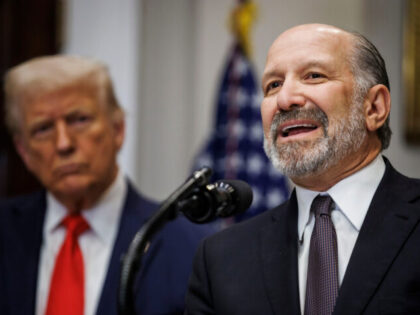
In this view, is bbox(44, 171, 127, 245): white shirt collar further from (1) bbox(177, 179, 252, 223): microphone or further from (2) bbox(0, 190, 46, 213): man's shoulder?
(1) bbox(177, 179, 252, 223): microphone

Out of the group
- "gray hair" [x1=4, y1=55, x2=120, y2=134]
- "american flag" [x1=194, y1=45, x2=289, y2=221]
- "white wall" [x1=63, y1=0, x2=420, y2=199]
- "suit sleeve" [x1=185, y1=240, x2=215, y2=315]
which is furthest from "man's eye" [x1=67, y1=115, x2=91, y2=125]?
"white wall" [x1=63, y1=0, x2=420, y2=199]

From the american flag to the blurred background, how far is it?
0.24 metres

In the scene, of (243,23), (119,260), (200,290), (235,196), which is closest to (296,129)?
(235,196)

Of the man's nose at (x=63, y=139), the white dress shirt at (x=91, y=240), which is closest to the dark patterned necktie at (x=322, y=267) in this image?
the white dress shirt at (x=91, y=240)

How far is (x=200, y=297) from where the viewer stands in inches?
60.8

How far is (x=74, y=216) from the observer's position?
7.82 ft

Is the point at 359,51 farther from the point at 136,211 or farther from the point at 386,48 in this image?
the point at 386,48

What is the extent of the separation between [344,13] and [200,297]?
3160 millimetres

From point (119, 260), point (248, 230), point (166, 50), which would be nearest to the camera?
point (248, 230)

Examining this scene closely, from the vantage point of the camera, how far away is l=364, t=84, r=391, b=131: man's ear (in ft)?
4.89

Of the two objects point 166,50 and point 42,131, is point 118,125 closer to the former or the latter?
point 42,131

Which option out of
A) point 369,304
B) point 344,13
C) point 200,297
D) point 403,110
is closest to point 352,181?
point 369,304

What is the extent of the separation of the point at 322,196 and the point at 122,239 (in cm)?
103

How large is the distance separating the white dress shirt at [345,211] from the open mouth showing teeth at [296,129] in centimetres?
14
